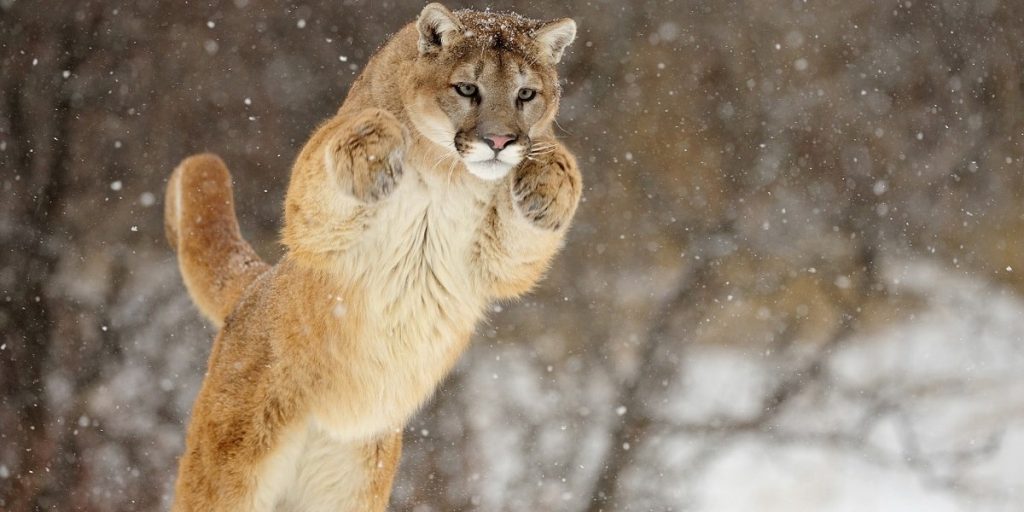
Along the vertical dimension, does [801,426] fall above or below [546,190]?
below

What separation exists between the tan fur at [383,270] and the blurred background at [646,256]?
430 centimetres

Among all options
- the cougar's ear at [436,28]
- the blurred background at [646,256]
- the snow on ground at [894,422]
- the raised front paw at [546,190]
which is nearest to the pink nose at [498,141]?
the raised front paw at [546,190]

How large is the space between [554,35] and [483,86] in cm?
42

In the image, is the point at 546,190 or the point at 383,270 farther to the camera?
the point at 383,270

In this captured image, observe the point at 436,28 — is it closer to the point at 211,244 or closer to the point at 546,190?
the point at 546,190

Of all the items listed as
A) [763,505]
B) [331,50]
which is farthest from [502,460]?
[331,50]

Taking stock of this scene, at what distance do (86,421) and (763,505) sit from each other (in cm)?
550

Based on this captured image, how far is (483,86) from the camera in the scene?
392 cm

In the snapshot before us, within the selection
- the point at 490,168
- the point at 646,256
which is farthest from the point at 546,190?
the point at 646,256

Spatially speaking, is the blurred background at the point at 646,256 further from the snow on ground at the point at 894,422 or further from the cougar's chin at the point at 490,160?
the cougar's chin at the point at 490,160

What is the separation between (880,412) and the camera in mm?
9414

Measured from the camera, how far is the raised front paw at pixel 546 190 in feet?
12.4

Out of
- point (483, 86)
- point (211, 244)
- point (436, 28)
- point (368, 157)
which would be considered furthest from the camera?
point (211, 244)

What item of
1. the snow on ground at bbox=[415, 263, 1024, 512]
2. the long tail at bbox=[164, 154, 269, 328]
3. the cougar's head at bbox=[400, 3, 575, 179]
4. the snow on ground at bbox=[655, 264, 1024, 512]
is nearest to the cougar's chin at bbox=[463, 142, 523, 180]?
the cougar's head at bbox=[400, 3, 575, 179]
